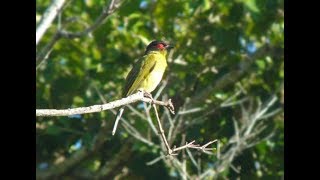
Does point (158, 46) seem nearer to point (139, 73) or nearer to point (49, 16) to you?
point (139, 73)

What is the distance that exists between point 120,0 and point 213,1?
230cm

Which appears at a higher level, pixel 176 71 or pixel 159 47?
pixel 176 71

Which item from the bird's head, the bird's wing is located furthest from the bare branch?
the bird's head

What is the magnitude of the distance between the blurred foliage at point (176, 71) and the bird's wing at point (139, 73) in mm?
1684

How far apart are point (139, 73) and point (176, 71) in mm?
2268

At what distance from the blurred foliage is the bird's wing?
1684 mm

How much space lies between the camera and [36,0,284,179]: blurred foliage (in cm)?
771

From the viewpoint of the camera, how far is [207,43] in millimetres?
8234

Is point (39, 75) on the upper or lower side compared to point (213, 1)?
upper

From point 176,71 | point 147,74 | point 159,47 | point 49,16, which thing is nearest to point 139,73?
point 147,74

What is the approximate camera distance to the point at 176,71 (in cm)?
789
